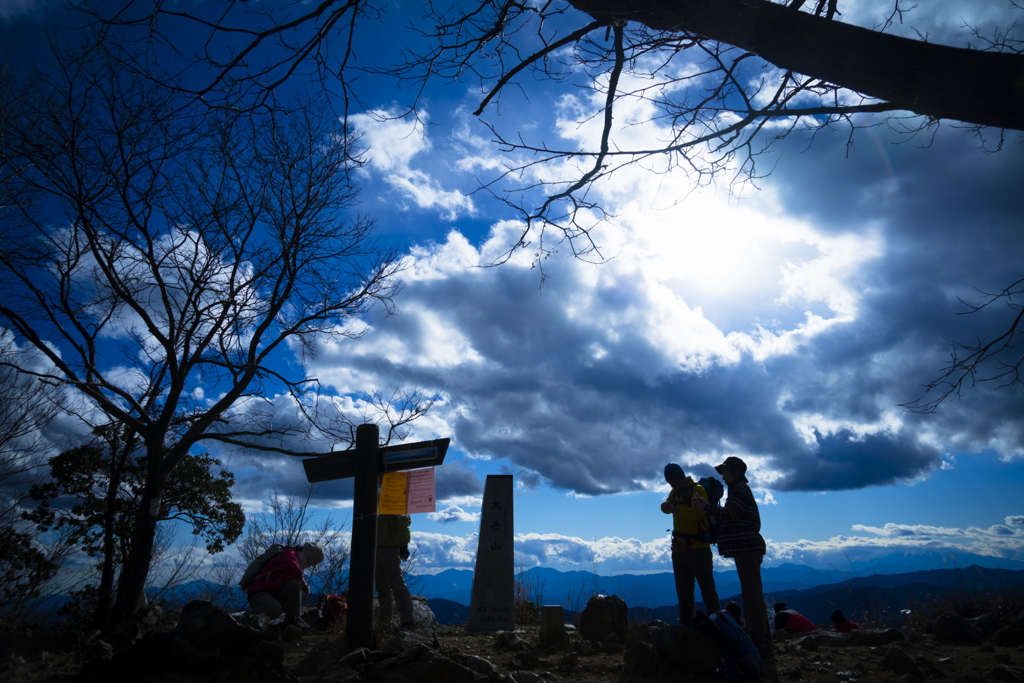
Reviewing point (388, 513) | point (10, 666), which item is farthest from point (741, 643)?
point (10, 666)

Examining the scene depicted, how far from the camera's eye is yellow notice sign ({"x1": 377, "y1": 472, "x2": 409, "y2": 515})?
231 inches

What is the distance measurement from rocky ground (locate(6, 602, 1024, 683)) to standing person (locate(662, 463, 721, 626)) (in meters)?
0.63

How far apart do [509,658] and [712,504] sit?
2291mm

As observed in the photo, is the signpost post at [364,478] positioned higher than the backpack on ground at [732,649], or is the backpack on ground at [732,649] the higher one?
the signpost post at [364,478]

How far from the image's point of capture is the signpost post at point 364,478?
4.71 meters

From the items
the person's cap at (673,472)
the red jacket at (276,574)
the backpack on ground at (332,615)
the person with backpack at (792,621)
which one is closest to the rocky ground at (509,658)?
the backpack on ground at (332,615)

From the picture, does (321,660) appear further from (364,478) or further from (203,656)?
(364,478)

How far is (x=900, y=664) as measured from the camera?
4.05 m

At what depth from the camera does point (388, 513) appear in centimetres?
592

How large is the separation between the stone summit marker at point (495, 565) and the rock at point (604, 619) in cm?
143

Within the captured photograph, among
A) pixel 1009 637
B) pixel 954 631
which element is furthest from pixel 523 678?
pixel 1009 637

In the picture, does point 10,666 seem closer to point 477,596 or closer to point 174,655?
point 174,655

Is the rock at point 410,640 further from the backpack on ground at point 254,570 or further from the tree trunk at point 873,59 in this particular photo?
the tree trunk at point 873,59

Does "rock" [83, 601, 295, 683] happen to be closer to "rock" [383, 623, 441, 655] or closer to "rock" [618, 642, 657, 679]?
"rock" [383, 623, 441, 655]
